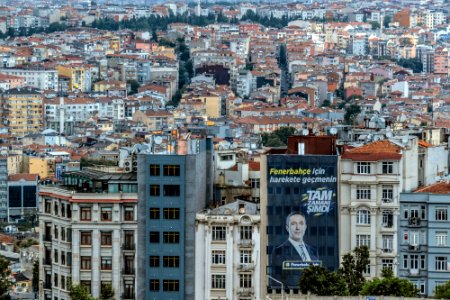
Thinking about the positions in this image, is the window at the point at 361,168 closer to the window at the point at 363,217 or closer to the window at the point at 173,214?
the window at the point at 363,217

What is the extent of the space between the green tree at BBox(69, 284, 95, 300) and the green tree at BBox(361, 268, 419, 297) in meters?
4.09

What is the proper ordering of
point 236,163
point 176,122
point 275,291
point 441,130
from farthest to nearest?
point 176,122
point 441,130
point 236,163
point 275,291

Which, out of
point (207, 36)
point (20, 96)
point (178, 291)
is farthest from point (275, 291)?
point (207, 36)

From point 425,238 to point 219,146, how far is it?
346 inches

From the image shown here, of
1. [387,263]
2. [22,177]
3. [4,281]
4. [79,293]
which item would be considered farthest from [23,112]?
[79,293]

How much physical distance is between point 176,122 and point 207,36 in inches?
1890

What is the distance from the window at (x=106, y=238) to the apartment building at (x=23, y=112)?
231ft

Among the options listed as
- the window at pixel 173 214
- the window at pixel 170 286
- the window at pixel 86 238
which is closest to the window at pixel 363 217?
the window at pixel 173 214

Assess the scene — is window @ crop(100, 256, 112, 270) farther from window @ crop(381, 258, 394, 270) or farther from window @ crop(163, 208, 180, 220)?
window @ crop(381, 258, 394, 270)

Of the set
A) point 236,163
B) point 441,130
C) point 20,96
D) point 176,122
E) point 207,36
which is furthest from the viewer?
point 207,36

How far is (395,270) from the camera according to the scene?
33375 mm

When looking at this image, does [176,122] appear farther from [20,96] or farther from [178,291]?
[178,291]

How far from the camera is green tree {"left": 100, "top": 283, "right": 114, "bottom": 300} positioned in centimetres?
3288

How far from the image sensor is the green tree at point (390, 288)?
30.6 m
